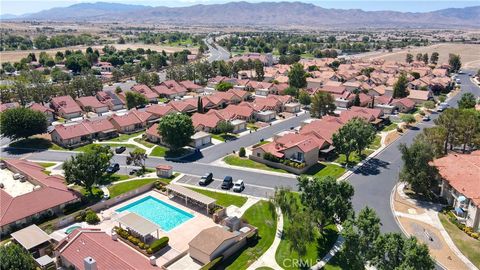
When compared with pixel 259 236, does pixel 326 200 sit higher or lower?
higher

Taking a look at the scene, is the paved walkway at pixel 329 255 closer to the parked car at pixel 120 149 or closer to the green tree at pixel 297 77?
the parked car at pixel 120 149

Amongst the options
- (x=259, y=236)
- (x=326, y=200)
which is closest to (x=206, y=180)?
(x=259, y=236)

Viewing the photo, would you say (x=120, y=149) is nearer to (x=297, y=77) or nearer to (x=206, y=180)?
(x=206, y=180)

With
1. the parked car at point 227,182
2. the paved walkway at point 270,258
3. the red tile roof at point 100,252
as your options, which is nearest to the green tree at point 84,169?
the red tile roof at point 100,252

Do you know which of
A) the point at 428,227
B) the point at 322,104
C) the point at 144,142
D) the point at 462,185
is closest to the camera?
the point at 428,227

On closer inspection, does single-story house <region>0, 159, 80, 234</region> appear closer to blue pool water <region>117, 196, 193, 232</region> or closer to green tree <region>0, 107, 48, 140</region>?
blue pool water <region>117, 196, 193, 232</region>

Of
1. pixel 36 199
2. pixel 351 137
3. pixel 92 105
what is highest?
pixel 351 137

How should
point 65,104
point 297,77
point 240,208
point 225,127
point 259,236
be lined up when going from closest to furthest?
1. point 259,236
2. point 240,208
3. point 225,127
4. point 65,104
5. point 297,77

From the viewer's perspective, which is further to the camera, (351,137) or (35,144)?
(35,144)
